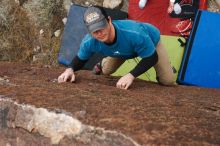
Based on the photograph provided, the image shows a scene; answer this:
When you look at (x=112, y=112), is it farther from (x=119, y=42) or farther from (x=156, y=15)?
(x=156, y=15)

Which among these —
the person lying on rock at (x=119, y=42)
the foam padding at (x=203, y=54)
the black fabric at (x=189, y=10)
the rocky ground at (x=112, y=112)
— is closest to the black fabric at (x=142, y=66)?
the person lying on rock at (x=119, y=42)

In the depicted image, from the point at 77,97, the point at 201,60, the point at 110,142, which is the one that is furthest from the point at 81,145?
the point at 201,60

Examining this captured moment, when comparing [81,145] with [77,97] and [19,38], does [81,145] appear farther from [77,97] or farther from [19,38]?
[19,38]

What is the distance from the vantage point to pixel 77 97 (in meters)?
2.60

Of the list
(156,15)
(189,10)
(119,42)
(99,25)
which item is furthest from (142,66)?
(156,15)

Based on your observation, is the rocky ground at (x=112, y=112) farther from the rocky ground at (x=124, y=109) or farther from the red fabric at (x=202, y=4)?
the red fabric at (x=202, y=4)

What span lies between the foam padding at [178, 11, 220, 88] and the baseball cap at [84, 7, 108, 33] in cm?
225

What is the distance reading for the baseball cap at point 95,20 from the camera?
114 inches

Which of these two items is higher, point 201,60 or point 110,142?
point 110,142

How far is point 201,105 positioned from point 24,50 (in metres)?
4.71

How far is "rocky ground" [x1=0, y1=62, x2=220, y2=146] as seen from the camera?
197 cm

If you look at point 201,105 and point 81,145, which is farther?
point 201,105

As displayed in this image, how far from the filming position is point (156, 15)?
5.63m

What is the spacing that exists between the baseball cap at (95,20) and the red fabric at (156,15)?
2681 mm
